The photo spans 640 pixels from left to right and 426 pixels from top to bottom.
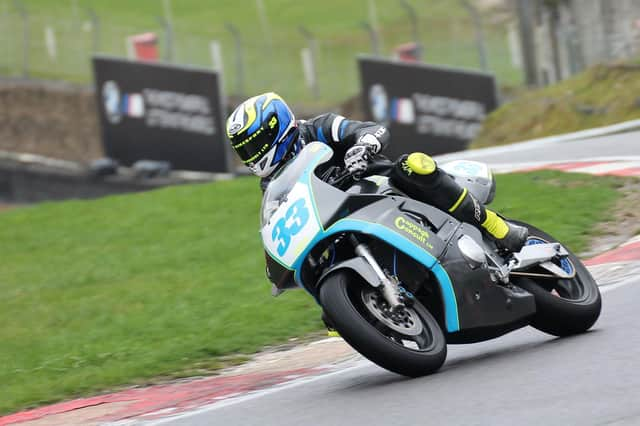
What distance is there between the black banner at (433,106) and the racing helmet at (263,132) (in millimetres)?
14516

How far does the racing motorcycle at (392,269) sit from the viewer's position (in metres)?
6.18

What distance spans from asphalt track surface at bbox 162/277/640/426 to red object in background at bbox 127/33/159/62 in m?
21.0

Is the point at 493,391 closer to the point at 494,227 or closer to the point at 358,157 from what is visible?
the point at 494,227

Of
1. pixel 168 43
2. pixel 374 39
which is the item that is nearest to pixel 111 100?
pixel 168 43

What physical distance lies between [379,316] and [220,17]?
120 ft

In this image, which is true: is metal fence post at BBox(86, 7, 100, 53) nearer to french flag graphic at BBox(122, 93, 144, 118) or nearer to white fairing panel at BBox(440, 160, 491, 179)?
french flag graphic at BBox(122, 93, 144, 118)

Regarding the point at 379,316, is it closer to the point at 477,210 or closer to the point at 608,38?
the point at 477,210

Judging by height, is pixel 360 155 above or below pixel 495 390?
above

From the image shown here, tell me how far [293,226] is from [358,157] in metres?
0.52

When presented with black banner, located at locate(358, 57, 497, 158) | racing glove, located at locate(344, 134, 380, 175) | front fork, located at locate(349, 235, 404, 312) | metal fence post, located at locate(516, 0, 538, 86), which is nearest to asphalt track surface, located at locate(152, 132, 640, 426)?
front fork, located at locate(349, 235, 404, 312)

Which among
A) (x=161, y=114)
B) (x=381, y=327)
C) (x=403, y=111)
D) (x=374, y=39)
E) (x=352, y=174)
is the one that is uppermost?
(x=352, y=174)

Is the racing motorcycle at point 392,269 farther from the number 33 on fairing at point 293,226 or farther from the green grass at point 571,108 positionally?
the green grass at point 571,108

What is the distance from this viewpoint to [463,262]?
650 centimetres

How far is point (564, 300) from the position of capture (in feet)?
22.4
